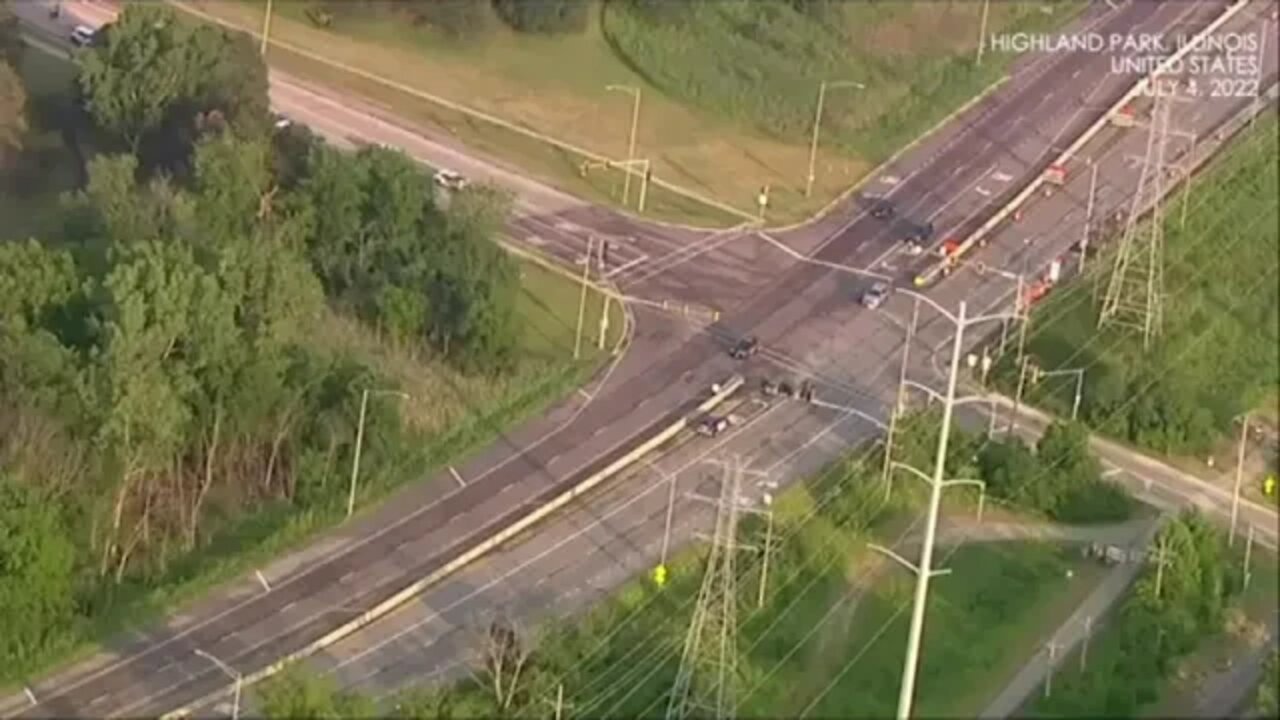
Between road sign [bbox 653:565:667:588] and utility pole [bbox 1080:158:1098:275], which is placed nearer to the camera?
road sign [bbox 653:565:667:588]

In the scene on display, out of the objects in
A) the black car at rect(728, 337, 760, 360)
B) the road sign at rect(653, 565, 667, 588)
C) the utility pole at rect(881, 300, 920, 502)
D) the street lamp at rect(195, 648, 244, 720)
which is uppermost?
the utility pole at rect(881, 300, 920, 502)

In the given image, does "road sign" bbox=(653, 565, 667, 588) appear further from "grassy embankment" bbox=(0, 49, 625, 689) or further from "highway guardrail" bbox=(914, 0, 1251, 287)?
"highway guardrail" bbox=(914, 0, 1251, 287)

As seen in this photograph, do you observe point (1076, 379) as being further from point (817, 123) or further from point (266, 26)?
point (266, 26)

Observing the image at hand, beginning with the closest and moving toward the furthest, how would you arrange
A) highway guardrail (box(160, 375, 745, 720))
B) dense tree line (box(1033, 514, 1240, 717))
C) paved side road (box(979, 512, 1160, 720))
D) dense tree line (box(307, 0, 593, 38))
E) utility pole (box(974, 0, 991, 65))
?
paved side road (box(979, 512, 1160, 720)) → dense tree line (box(1033, 514, 1240, 717)) → highway guardrail (box(160, 375, 745, 720)) → dense tree line (box(307, 0, 593, 38)) → utility pole (box(974, 0, 991, 65))

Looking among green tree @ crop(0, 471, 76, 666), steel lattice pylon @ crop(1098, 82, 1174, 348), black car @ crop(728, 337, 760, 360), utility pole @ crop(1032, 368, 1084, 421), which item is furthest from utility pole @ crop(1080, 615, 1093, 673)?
black car @ crop(728, 337, 760, 360)

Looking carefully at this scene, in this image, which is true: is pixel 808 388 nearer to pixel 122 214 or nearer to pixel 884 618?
pixel 122 214

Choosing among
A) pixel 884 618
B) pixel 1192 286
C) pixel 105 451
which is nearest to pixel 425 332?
pixel 105 451
